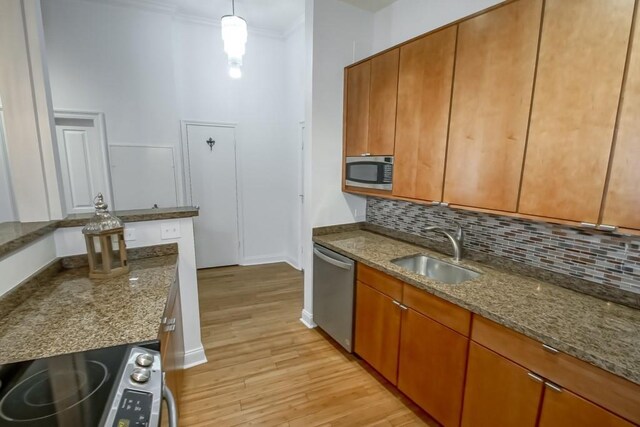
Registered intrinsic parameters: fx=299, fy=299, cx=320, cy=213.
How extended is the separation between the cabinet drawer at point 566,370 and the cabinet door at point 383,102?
1.43 m

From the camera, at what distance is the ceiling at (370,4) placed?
2.55 m

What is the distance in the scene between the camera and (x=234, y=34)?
2.30m

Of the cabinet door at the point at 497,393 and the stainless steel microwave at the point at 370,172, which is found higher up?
the stainless steel microwave at the point at 370,172

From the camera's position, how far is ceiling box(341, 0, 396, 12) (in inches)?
101

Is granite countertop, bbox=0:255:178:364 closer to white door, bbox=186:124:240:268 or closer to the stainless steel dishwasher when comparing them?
the stainless steel dishwasher

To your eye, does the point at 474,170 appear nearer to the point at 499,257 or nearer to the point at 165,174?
the point at 499,257

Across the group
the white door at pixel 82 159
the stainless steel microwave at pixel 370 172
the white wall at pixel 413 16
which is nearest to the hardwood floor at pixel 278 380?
the stainless steel microwave at pixel 370 172

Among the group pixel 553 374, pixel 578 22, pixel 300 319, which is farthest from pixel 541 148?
pixel 300 319

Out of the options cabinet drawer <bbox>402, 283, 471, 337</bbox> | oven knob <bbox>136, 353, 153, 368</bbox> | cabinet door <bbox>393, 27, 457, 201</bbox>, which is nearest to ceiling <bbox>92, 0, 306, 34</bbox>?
cabinet door <bbox>393, 27, 457, 201</bbox>

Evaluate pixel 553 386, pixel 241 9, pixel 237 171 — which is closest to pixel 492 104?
pixel 553 386

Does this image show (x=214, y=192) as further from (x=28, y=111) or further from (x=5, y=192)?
(x=28, y=111)

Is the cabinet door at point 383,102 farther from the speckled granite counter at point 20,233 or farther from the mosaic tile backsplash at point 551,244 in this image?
the speckled granite counter at point 20,233

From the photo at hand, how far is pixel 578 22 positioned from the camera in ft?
4.27

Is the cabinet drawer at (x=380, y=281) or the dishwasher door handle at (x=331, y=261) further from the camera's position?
the dishwasher door handle at (x=331, y=261)
